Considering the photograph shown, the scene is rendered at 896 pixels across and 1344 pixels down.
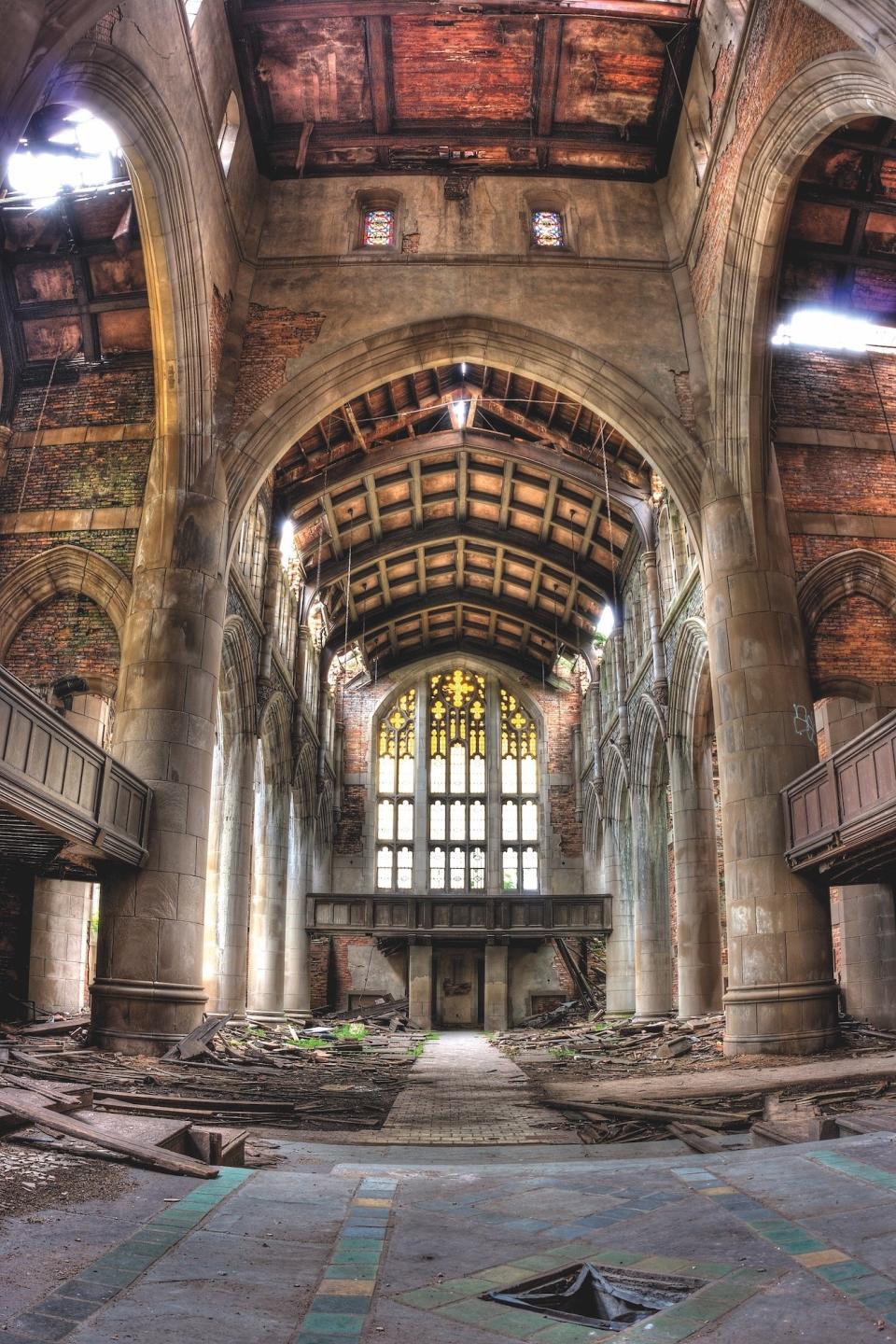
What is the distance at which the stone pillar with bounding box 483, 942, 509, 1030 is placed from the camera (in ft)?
90.1

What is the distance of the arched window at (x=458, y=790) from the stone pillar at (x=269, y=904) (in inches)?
305

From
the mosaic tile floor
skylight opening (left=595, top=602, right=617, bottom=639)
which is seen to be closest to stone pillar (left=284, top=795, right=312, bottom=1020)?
skylight opening (left=595, top=602, right=617, bottom=639)

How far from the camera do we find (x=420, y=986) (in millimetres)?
27375

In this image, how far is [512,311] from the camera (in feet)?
55.4

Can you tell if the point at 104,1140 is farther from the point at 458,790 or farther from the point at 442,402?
the point at 458,790

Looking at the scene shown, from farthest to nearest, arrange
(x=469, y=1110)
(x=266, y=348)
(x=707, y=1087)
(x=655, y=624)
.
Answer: (x=655, y=624)
(x=266, y=348)
(x=707, y=1087)
(x=469, y=1110)

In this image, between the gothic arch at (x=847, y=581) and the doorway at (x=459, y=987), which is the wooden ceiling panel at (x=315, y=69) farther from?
the doorway at (x=459, y=987)


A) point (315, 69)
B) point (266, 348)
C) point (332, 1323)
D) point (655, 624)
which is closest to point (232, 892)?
point (266, 348)

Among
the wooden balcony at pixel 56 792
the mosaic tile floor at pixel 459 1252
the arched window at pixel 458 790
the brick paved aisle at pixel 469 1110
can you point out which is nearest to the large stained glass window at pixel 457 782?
the arched window at pixel 458 790

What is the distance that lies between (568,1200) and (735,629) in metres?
10.8

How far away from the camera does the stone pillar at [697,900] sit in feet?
57.8

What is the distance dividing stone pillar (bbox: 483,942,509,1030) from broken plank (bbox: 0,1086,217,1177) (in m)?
22.6

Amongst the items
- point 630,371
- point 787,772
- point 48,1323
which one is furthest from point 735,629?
point 48,1323

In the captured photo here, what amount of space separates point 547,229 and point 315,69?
4468mm
